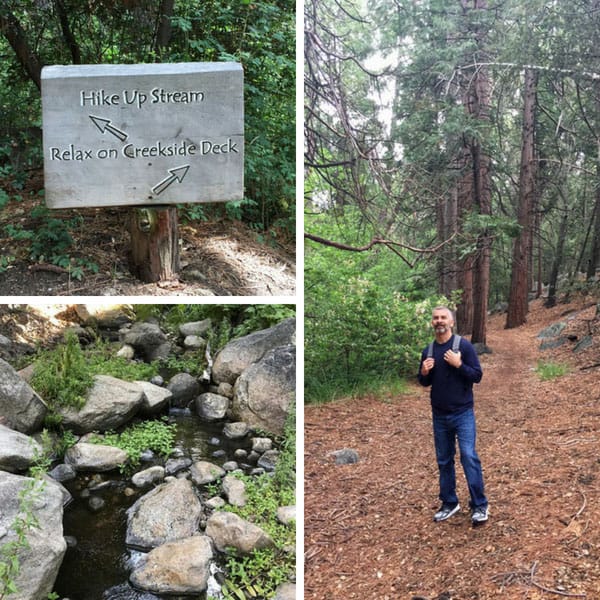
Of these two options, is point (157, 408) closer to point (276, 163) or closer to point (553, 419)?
point (276, 163)

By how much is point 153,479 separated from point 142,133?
7.68 feet

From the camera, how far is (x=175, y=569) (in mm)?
3020

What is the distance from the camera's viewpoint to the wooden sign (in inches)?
90.8

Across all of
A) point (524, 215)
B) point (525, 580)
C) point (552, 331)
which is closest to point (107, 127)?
point (525, 580)

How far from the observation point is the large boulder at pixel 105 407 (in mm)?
4047

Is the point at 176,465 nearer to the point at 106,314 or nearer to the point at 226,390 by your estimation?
the point at 226,390

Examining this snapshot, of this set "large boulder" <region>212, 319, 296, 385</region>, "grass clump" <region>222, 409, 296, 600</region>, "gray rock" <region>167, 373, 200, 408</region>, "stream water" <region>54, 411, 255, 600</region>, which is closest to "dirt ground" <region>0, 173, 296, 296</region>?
"large boulder" <region>212, 319, 296, 385</region>

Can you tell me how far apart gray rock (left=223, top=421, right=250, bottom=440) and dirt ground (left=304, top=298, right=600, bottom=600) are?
63 cm

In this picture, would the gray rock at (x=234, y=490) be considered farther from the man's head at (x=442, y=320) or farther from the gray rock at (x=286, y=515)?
the man's head at (x=442, y=320)

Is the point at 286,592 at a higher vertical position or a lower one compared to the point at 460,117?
lower

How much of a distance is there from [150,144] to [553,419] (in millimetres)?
4310

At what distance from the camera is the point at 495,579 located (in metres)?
2.97

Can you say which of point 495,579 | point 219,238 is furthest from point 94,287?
point 495,579

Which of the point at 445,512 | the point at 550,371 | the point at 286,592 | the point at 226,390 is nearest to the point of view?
the point at 286,592
